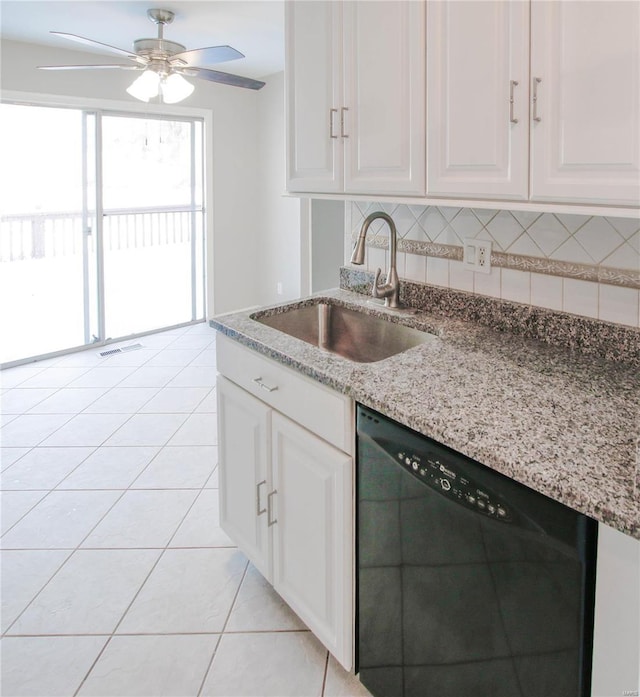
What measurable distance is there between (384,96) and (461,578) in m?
1.32

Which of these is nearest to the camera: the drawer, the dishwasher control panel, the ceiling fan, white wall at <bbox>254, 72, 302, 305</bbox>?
the dishwasher control panel

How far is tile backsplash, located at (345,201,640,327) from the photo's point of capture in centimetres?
149

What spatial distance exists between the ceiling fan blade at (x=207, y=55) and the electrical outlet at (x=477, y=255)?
5.79ft

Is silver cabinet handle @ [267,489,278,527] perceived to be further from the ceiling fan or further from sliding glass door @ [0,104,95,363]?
sliding glass door @ [0,104,95,363]

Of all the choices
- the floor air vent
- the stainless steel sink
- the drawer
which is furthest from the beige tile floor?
the floor air vent

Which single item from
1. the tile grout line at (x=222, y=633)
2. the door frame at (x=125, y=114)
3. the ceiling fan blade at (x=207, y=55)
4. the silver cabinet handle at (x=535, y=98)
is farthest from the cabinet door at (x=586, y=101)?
the door frame at (x=125, y=114)

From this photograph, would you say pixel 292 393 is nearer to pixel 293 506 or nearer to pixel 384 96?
pixel 293 506

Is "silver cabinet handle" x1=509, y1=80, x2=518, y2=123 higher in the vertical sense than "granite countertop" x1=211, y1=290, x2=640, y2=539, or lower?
higher

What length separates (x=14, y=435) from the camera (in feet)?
10.6

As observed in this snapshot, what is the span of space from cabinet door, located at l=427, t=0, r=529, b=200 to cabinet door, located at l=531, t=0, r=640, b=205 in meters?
0.04

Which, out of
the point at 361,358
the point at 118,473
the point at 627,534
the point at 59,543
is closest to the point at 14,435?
the point at 118,473

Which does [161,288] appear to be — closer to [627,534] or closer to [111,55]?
[111,55]

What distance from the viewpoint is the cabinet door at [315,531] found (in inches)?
58.7

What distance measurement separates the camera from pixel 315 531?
5.19 feet
